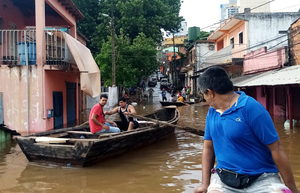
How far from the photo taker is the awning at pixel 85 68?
9.80 meters

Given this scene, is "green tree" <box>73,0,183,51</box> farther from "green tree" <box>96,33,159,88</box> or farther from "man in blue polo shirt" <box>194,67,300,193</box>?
"man in blue polo shirt" <box>194,67,300,193</box>

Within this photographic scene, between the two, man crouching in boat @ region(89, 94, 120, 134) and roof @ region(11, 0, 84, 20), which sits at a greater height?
roof @ region(11, 0, 84, 20)

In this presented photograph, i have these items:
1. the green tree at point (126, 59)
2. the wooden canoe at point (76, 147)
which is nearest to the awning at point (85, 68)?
the wooden canoe at point (76, 147)

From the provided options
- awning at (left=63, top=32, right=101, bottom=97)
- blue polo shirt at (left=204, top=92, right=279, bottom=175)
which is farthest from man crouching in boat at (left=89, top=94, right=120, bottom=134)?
blue polo shirt at (left=204, top=92, right=279, bottom=175)

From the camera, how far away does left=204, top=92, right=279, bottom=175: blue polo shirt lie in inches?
79.2

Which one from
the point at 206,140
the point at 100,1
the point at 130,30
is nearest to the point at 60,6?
the point at 206,140

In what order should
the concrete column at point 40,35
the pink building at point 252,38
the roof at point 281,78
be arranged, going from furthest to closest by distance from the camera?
the pink building at point 252,38, the concrete column at point 40,35, the roof at point 281,78

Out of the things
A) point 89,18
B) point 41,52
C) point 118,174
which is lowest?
point 118,174

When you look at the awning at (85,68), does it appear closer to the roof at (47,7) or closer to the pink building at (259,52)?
the roof at (47,7)

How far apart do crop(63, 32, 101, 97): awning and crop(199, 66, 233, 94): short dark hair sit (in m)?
7.96

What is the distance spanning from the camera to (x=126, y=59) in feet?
81.1

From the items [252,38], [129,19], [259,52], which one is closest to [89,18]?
[129,19]

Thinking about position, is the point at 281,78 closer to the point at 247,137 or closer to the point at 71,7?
the point at 71,7

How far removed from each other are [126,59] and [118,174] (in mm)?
A: 19699
